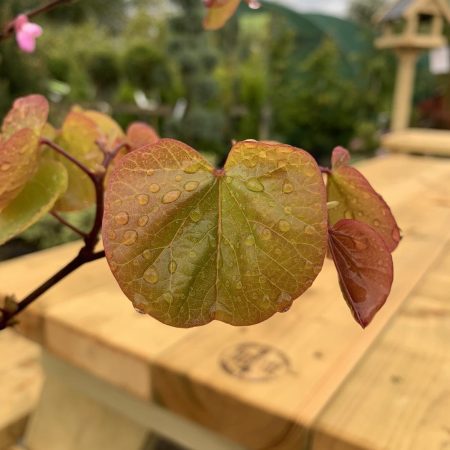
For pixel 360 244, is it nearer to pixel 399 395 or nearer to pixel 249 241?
pixel 249 241

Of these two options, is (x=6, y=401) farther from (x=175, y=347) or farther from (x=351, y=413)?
(x=351, y=413)

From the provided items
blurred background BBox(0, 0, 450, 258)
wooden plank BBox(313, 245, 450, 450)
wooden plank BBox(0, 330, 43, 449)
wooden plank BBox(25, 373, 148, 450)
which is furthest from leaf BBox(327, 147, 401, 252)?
blurred background BBox(0, 0, 450, 258)

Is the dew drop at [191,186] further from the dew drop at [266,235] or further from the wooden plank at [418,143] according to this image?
the wooden plank at [418,143]

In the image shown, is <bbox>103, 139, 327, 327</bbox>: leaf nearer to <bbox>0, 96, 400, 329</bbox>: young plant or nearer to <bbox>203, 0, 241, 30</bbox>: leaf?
<bbox>0, 96, 400, 329</bbox>: young plant

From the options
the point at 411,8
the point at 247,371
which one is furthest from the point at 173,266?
the point at 411,8

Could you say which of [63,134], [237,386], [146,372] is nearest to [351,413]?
[237,386]
